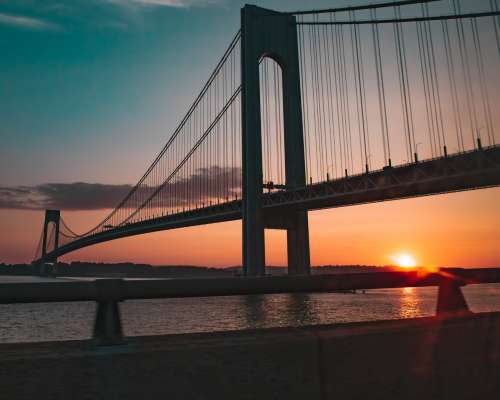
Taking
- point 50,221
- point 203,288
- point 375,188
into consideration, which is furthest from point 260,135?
point 50,221

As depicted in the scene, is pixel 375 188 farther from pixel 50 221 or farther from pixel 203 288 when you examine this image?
pixel 50 221

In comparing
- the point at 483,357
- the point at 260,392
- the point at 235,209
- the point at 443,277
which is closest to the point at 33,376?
the point at 260,392

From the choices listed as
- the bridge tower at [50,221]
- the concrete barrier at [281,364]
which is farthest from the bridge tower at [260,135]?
the bridge tower at [50,221]

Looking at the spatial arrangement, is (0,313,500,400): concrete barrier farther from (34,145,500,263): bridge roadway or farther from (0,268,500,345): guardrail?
(34,145,500,263): bridge roadway

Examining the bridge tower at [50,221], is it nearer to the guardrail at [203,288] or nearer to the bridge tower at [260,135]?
the bridge tower at [260,135]


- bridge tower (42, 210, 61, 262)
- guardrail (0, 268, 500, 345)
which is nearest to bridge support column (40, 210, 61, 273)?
bridge tower (42, 210, 61, 262)

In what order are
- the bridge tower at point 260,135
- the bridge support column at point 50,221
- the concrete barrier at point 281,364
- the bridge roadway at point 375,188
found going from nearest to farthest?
1. the concrete barrier at point 281,364
2. the bridge roadway at point 375,188
3. the bridge tower at point 260,135
4. the bridge support column at point 50,221

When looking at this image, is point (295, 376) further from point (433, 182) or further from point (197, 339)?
point (433, 182)
